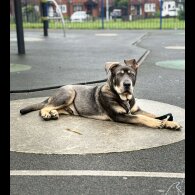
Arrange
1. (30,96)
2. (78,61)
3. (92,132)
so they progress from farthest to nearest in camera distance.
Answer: (78,61)
(30,96)
(92,132)

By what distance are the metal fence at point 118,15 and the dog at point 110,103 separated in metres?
22.4

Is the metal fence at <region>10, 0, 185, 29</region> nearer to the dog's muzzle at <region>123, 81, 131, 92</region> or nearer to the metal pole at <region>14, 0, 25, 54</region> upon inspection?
the metal pole at <region>14, 0, 25, 54</region>

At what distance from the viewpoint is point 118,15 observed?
1371 inches

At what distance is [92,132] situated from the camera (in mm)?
4773

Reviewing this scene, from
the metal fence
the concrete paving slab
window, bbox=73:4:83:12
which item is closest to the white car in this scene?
the metal fence

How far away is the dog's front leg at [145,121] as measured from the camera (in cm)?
485

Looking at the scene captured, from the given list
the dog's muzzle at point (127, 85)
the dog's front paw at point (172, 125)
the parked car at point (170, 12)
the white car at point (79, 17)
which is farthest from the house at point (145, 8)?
the dog's muzzle at point (127, 85)

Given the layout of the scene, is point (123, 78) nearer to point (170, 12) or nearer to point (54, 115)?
point (54, 115)

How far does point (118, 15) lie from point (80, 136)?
1231 inches

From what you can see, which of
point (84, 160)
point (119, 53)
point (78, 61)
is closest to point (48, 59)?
point (78, 61)
